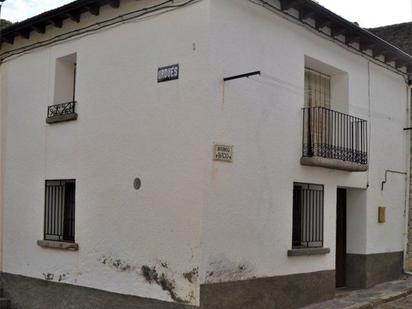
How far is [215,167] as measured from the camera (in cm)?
759

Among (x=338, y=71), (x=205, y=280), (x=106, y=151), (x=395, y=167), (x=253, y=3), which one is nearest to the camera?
(x=205, y=280)

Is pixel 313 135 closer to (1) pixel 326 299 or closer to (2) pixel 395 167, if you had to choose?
(1) pixel 326 299

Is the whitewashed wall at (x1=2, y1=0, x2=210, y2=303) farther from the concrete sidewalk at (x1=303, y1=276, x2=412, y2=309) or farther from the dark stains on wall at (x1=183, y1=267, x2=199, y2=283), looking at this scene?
the concrete sidewalk at (x1=303, y1=276, x2=412, y2=309)

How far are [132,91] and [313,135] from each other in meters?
3.21

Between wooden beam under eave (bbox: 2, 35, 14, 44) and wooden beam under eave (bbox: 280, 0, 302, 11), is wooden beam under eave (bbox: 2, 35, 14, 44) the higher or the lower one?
the lower one

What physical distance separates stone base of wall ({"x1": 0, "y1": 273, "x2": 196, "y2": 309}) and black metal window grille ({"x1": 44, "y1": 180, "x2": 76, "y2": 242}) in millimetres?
874

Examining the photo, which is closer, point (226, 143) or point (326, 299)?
point (226, 143)

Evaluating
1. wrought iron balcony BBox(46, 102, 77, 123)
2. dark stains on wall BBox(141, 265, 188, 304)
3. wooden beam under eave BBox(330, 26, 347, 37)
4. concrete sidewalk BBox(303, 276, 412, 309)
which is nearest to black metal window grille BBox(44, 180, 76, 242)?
wrought iron balcony BBox(46, 102, 77, 123)

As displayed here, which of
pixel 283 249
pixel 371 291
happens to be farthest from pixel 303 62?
pixel 371 291

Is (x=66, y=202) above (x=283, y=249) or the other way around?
above

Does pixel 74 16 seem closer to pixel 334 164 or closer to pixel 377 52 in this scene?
pixel 334 164

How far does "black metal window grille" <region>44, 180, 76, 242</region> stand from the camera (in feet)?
32.0

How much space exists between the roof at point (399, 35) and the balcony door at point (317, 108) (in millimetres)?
3800

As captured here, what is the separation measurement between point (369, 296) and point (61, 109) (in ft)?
21.8
